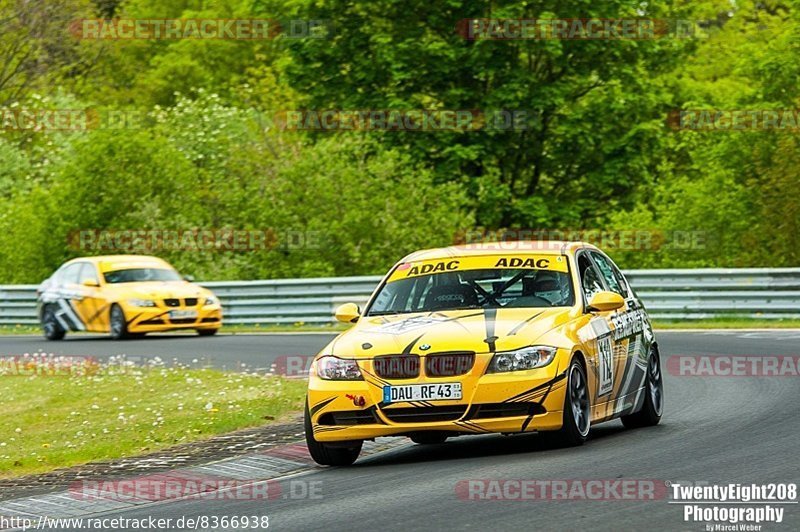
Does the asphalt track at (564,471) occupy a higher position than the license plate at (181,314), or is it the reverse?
the asphalt track at (564,471)

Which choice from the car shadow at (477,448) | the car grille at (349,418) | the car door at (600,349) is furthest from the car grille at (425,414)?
the car door at (600,349)

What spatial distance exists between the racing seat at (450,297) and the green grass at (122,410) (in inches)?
106

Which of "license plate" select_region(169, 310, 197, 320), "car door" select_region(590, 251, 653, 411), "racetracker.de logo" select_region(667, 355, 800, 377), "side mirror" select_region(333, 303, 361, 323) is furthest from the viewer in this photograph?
"license plate" select_region(169, 310, 197, 320)

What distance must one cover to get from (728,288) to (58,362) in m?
12.5

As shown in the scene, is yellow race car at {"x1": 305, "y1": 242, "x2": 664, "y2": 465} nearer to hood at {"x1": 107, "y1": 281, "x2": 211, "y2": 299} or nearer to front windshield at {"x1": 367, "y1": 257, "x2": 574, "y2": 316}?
front windshield at {"x1": 367, "y1": 257, "x2": 574, "y2": 316}

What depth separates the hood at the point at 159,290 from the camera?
93.6 ft

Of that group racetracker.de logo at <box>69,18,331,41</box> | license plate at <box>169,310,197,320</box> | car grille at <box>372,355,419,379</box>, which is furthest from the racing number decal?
racetracker.de logo at <box>69,18,331,41</box>

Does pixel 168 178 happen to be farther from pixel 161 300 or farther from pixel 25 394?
pixel 25 394

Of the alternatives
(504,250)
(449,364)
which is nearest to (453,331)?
(449,364)

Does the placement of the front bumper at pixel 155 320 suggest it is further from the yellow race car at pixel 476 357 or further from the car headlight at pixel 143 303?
the yellow race car at pixel 476 357

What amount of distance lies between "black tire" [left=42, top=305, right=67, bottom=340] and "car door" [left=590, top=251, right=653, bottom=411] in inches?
737

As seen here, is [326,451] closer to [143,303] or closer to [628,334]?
[628,334]

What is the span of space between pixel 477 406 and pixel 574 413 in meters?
0.80

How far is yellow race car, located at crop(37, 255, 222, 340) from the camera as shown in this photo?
28500 millimetres
